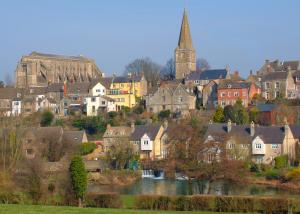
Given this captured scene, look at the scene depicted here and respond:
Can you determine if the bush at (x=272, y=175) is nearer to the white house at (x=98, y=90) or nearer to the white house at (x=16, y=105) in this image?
the white house at (x=98, y=90)

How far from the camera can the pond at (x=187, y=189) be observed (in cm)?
4481

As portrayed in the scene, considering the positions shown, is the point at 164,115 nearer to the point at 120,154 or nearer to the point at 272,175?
the point at 120,154

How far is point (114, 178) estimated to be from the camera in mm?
56812

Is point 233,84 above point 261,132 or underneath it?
above

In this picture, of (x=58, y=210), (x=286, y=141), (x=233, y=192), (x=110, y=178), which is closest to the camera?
(x=58, y=210)

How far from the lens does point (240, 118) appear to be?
70875 mm

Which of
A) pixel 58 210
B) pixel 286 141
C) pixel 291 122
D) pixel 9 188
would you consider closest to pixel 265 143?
pixel 286 141

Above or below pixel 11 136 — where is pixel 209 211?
below

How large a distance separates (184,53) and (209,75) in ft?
48.9

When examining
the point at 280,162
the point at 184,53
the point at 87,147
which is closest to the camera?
the point at 280,162

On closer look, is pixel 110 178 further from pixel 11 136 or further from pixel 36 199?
pixel 36 199

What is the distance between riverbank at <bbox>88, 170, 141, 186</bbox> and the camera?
184 ft


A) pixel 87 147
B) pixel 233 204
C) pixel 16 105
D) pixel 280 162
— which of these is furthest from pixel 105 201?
pixel 16 105

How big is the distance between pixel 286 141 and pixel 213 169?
17.3 metres
